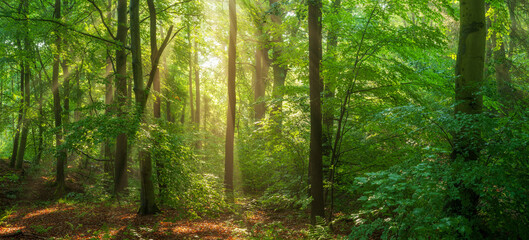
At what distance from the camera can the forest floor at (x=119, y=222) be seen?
7.28 m

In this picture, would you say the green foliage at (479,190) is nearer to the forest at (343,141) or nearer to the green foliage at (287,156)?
the forest at (343,141)

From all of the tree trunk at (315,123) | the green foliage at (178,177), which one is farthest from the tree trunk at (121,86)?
the tree trunk at (315,123)

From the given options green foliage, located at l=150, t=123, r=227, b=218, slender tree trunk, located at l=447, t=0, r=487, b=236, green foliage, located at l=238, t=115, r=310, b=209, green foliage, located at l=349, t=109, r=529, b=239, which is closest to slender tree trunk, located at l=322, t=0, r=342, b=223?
green foliage, located at l=238, t=115, r=310, b=209

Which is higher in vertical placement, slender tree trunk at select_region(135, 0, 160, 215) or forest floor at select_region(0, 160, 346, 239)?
slender tree trunk at select_region(135, 0, 160, 215)

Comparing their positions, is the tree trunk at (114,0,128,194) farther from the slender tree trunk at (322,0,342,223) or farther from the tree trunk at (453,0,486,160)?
the tree trunk at (453,0,486,160)

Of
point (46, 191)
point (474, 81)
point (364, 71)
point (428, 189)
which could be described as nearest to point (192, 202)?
point (364, 71)

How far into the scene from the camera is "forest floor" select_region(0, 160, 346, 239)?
7277mm

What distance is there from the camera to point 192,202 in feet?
28.7

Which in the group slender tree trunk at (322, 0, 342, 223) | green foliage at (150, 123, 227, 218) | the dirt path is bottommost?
the dirt path

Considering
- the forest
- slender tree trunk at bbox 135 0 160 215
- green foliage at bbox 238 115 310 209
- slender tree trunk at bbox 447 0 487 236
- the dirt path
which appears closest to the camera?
the forest

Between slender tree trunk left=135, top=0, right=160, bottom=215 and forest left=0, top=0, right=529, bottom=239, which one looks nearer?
forest left=0, top=0, right=529, bottom=239

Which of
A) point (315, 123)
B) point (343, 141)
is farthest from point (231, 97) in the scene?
point (315, 123)

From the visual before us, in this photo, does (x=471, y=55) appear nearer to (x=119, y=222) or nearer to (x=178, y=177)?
(x=178, y=177)

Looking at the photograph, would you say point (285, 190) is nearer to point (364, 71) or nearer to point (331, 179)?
point (331, 179)
